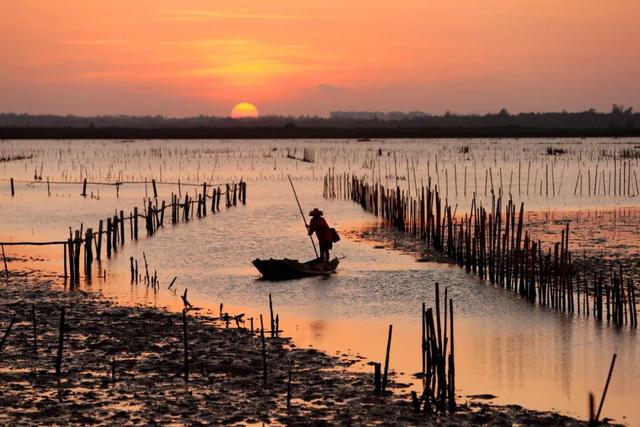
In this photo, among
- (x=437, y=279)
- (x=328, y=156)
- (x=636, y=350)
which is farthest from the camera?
(x=328, y=156)

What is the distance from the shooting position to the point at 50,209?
34281 mm

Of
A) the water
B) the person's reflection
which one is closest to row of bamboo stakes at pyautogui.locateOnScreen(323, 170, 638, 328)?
the water

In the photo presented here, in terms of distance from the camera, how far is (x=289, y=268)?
19.2 m

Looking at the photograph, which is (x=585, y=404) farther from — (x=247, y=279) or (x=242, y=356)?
(x=247, y=279)

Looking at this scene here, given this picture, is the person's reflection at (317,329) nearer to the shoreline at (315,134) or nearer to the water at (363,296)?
the water at (363,296)

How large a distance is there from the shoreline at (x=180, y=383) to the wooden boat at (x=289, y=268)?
4.45 meters

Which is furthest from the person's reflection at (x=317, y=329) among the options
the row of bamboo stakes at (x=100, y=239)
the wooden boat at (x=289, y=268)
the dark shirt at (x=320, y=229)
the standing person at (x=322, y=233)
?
the row of bamboo stakes at (x=100, y=239)

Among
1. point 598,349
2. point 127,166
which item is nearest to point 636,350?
point 598,349

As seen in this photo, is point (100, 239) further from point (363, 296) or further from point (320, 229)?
point (363, 296)

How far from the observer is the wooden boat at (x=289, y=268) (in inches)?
746

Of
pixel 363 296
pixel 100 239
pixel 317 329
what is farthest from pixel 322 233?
pixel 317 329

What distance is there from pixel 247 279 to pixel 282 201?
62.8ft

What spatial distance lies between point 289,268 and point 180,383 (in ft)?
27.9

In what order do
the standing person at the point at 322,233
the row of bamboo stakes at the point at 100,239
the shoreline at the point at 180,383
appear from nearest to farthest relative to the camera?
the shoreline at the point at 180,383 → the row of bamboo stakes at the point at 100,239 → the standing person at the point at 322,233
